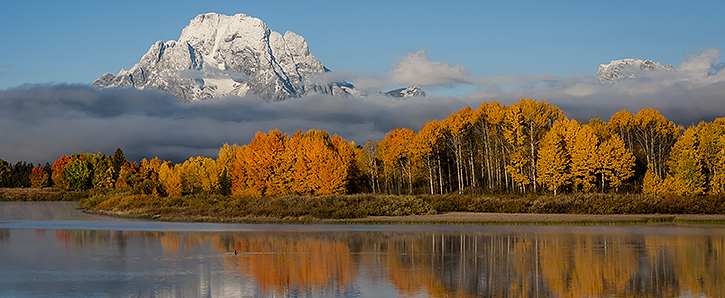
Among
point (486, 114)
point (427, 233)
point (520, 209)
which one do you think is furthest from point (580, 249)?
point (486, 114)

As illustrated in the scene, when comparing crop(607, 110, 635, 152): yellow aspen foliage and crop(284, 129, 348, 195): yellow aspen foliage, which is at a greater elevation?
crop(607, 110, 635, 152): yellow aspen foliage

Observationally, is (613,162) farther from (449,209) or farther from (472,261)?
(472,261)

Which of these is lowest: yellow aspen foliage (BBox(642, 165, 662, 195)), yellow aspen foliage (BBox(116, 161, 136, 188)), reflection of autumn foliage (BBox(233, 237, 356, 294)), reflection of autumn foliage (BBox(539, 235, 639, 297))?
reflection of autumn foliage (BBox(539, 235, 639, 297))

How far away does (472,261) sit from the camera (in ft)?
86.7

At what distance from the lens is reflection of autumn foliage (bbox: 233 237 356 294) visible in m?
21.3

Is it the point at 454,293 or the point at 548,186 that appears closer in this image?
the point at 454,293

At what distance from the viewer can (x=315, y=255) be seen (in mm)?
28547

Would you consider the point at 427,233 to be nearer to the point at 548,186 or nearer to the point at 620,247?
the point at 620,247

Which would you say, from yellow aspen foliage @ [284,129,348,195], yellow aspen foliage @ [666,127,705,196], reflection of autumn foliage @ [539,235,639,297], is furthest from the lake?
yellow aspen foliage @ [284,129,348,195]

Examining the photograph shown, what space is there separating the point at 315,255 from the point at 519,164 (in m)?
50.9

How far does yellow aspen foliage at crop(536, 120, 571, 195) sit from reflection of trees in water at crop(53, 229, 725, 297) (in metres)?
33.4

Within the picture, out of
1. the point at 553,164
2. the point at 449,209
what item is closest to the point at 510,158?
the point at 553,164

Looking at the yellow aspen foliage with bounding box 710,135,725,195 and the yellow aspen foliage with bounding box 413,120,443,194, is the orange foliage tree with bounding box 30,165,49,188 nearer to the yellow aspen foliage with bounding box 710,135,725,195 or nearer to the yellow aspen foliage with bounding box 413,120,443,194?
the yellow aspen foliage with bounding box 413,120,443,194

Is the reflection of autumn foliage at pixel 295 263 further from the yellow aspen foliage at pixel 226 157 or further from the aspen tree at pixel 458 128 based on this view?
the yellow aspen foliage at pixel 226 157
